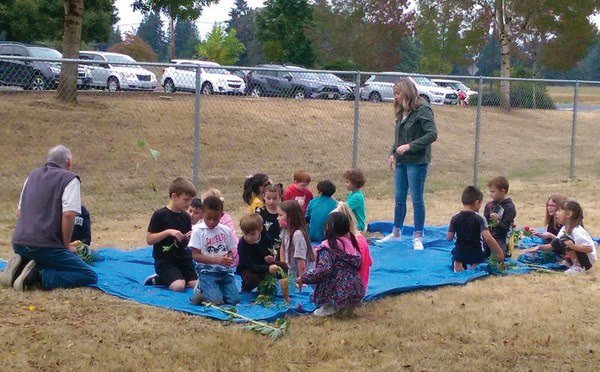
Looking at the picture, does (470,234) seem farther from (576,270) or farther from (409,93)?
(409,93)

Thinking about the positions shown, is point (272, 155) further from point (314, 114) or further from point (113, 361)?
point (113, 361)

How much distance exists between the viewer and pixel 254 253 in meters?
7.05

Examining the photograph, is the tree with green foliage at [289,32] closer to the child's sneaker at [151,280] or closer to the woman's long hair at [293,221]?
the child's sneaker at [151,280]

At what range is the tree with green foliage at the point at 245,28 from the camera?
7850 cm

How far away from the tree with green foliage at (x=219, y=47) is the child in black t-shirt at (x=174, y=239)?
47330 millimetres

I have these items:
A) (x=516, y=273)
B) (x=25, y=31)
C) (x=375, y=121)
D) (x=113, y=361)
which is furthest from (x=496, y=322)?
(x=25, y=31)

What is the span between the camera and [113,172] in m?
13.5

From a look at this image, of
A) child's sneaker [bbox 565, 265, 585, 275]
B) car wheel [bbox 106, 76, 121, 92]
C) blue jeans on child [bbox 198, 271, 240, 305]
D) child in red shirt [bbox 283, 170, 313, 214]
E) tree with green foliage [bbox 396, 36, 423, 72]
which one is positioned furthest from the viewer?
tree with green foliage [bbox 396, 36, 423, 72]

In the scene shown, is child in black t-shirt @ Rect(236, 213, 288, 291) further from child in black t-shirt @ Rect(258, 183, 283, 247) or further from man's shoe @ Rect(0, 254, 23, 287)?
man's shoe @ Rect(0, 254, 23, 287)

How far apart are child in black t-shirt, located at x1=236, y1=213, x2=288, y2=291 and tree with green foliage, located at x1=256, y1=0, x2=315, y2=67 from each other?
4493 centimetres

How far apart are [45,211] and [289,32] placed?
151 feet

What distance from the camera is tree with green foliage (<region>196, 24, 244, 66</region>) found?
5497 centimetres

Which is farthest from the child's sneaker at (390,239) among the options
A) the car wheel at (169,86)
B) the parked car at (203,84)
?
the car wheel at (169,86)

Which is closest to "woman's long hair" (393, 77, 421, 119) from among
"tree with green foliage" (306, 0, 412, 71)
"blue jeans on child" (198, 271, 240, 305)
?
"blue jeans on child" (198, 271, 240, 305)
